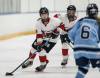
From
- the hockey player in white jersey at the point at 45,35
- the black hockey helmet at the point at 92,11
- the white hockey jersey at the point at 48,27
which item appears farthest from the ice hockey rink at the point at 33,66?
the black hockey helmet at the point at 92,11

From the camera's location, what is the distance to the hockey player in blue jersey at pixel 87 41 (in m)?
4.78

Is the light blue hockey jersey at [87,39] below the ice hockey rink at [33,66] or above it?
above

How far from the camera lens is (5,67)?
727cm

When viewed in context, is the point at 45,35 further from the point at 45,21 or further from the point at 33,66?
the point at 33,66

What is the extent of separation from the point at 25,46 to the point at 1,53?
1533 mm

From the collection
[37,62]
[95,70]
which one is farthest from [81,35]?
[37,62]

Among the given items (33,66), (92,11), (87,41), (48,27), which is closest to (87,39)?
(87,41)

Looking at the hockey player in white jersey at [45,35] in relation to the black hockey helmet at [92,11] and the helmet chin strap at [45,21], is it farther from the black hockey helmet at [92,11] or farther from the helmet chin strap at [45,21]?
the black hockey helmet at [92,11]

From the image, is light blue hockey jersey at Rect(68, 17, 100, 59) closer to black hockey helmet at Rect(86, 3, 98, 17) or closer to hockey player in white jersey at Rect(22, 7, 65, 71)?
black hockey helmet at Rect(86, 3, 98, 17)

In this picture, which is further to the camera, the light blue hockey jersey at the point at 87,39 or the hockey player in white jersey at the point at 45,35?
the hockey player in white jersey at the point at 45,35

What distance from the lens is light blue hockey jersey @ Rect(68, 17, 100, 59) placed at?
478 centimetres

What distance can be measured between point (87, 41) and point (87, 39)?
21 mm

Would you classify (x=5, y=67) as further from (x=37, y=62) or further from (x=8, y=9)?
(x=8, y=9)

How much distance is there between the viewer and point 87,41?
480cm
